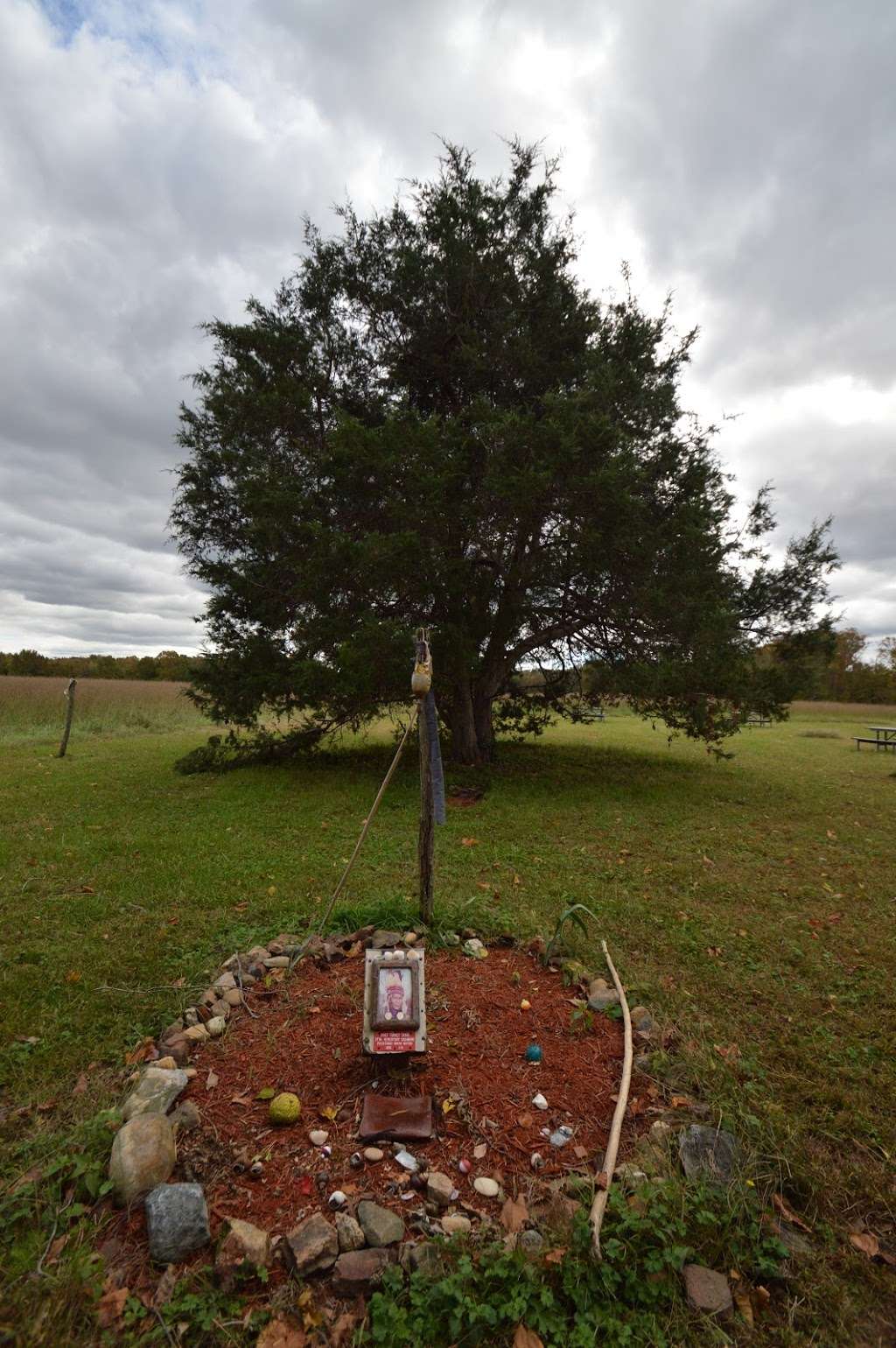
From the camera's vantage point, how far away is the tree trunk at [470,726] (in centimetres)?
1127

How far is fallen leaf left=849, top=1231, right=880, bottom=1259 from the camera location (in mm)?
2076

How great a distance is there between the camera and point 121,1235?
2.07 meters

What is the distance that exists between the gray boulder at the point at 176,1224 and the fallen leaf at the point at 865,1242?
223 centimetres

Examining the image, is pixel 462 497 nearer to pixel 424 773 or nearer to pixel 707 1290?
pixel 424 773

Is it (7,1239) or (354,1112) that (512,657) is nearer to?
(354,1112)

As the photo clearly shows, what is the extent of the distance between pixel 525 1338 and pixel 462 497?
912 cm

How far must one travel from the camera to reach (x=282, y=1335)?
1790mm

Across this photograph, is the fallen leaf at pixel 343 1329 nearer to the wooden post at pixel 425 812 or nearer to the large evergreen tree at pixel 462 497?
the wooden post at pixel 425 812

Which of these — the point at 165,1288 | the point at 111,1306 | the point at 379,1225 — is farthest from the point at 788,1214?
the point at 111,1306

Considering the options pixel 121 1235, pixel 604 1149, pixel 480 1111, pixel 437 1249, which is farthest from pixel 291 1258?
pixel 604 1149

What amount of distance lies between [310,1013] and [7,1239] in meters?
1.49

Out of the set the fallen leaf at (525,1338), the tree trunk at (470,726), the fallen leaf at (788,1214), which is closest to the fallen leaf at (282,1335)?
the fallen leaf at (525,1338)

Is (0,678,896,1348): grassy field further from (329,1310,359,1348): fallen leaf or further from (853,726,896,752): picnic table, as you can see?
(853,726,896,752): picnic table

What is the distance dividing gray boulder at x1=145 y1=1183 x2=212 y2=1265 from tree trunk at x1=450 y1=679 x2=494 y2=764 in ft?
29.4
